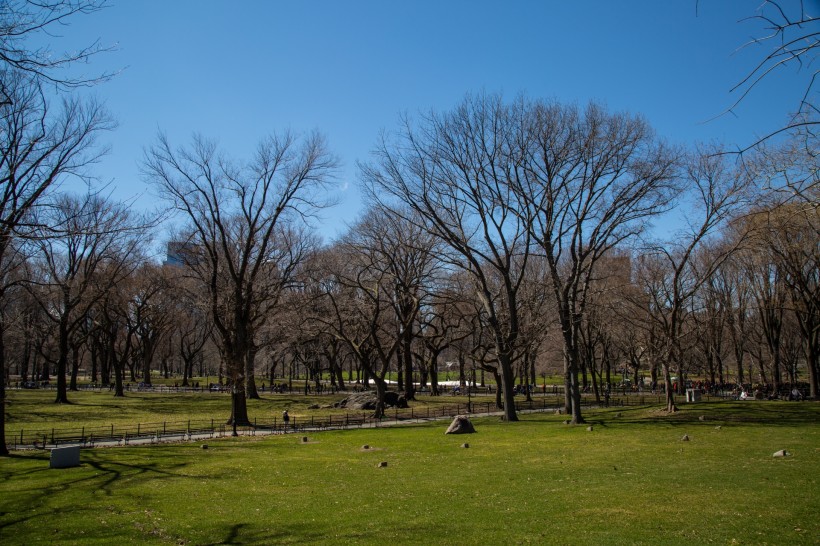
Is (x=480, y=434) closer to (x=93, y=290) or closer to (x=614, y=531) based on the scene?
(x=614, y=531)

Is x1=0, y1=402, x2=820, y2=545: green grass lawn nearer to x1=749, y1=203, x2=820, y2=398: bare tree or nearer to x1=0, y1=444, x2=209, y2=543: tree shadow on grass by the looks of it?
x1=0, y1=444, x2=209, y2=543: tree shadow on grass

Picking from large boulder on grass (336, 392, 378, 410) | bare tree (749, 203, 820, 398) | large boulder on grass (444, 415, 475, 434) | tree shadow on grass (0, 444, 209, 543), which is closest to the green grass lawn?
tree shadow on grass (0, 444, 209, 543)

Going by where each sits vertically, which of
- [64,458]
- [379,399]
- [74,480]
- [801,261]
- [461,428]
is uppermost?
[801,261]

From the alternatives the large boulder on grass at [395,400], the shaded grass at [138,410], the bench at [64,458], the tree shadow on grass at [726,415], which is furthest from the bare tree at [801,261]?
the bench at [64,458]

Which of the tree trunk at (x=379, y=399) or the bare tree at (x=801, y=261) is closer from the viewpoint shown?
the bare tree at (x=801, y=261)

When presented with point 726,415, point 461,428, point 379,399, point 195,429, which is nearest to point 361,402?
point 379,399

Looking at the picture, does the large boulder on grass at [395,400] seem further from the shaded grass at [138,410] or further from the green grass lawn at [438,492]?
the green grass lawn at [438,492]

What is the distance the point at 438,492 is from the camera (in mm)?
14844

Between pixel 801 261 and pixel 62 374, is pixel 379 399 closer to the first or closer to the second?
pixel 801 261

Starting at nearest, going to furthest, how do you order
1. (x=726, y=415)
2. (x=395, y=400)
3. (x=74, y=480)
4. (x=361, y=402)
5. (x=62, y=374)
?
(x=74, y=480) → (x=726, y=415) → (x=361, y=402) → (x=395, y=400) → (x=62, y=374)

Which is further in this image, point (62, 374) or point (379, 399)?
point (62, 374)

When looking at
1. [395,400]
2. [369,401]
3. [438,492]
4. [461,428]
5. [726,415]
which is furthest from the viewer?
[395,400]

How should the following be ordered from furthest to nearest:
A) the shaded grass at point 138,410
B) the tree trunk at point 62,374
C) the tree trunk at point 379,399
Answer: the tree trunk at point 62,374, the tree trunk at point 379,399, the shaded grass at point 138,410

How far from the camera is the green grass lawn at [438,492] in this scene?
10.9 metres
